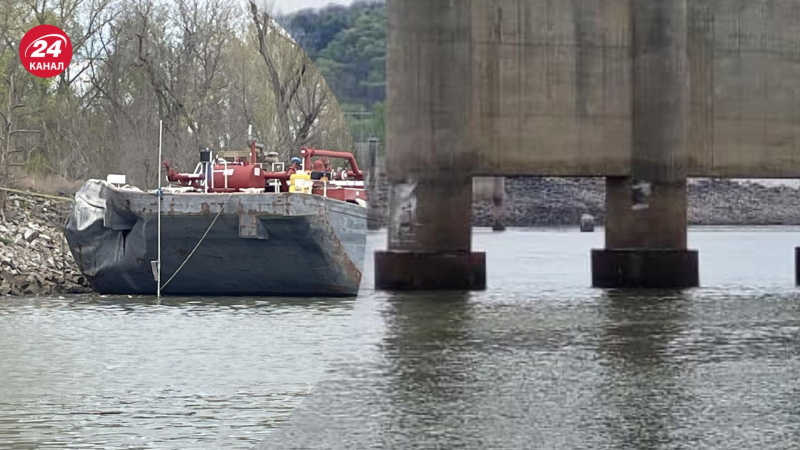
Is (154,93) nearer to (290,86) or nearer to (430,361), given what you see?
(290,86)

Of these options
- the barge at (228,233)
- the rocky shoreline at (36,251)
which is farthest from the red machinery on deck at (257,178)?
the rocky shoreline at (36,251)

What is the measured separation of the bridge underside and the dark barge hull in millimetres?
3597

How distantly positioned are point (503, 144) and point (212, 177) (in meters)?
9.91

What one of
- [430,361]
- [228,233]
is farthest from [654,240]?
[430,361]

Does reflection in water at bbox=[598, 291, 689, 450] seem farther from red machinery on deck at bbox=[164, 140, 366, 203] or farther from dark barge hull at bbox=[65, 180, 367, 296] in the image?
red machinery on deck at bbox=[164, 140, 366, 203]

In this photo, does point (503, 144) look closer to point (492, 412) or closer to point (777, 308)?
point (777, 308)

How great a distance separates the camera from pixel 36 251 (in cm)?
5081

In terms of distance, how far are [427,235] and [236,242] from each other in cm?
619

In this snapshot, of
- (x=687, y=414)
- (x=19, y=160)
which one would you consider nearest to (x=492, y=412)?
(x=687, y=414)

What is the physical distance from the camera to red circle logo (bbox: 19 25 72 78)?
207ft

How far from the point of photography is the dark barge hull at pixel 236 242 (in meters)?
42.1

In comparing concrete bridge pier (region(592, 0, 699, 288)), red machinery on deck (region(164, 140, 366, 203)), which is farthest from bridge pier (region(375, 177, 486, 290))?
red machinery on deck (region(164, 140, 366, 203))

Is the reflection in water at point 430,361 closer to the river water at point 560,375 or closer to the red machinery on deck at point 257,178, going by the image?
the river water at point 560,375

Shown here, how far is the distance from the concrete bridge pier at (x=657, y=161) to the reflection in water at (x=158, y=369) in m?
7.67
